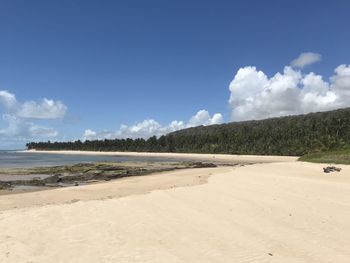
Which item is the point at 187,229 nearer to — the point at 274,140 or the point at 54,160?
the point at 54,160

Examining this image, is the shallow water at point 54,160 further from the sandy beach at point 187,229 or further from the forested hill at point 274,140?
the sandy beach at point 187,229

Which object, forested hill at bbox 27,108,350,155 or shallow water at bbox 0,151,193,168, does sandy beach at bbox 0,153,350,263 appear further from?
forested hill at bbox 27,108,350,155

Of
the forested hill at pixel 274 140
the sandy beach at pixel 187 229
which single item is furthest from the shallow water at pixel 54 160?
the sandy beach at pixel 187 229

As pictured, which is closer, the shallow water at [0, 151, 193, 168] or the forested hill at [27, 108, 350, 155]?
the shallow water at [0, 151, 193, 168]

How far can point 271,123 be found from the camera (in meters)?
126

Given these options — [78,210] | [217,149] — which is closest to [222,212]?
[78,210]

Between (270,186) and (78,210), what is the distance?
373 inches

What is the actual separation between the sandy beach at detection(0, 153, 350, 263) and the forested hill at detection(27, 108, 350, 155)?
5463 cm

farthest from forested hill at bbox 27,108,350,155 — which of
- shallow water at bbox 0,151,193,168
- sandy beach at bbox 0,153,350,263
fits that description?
sandy beach at bbox 0,153,350,263

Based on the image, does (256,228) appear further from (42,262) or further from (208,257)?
(42,262)

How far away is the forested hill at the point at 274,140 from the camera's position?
78.4 m

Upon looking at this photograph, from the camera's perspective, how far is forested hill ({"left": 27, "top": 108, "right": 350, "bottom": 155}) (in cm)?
7844

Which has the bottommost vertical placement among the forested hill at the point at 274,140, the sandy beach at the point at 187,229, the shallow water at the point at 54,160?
the sandy beach at the point at 187,229

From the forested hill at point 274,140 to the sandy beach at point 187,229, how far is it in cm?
5463
